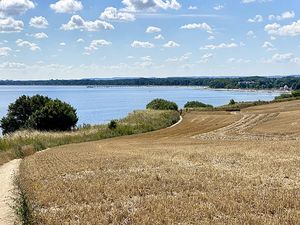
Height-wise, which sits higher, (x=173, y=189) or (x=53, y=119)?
(x=173, y=189)

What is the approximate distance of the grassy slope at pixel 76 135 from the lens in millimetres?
46706

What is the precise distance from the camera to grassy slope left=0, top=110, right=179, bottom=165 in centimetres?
4671

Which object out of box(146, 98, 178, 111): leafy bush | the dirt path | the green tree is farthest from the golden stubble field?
box(146, 98, 178, 111): leafy bush

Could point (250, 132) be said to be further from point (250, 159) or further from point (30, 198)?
point (30, 198)

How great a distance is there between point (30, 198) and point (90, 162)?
1149cm

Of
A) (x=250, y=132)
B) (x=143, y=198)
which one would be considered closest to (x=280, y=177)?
(x=143, y=198)

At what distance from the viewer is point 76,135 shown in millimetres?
61656

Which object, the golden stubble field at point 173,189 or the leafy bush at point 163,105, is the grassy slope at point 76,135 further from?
the golden stubble field at point 173,189

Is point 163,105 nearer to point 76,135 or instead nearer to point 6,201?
point 76,135

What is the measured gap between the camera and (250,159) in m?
24.9

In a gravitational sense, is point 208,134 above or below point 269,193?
below

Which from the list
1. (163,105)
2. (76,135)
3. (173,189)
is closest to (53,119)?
(76,135)

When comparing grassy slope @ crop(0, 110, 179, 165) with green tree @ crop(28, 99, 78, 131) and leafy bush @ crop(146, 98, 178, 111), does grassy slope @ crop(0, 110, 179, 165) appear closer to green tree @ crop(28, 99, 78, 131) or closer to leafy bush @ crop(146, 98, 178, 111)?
green tree @ crop(28, 99, 78, 131)

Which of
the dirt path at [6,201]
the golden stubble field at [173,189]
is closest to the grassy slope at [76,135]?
the dirt path at [6,201]
